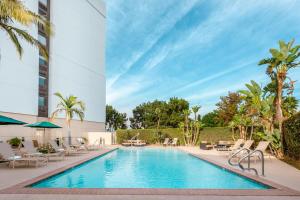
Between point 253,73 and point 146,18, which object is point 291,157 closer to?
point 253,73

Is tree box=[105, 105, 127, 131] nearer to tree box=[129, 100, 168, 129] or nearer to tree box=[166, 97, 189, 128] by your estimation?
tree box=[129, 100, 168, 129]

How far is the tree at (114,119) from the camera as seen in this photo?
2388 inches

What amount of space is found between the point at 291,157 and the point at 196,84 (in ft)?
79.5

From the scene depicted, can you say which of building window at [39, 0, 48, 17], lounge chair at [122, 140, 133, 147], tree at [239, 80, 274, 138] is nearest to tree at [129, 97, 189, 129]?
lounge chair at [122, 140, 133, 147]

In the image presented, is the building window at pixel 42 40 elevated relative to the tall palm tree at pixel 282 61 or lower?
elevated

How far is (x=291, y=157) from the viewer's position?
13.4 meters

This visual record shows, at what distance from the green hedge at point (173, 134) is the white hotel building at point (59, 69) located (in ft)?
22.8

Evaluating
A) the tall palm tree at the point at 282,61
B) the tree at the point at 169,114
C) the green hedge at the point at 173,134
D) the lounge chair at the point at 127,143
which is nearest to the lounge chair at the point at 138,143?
the lounge chair at the point at 127,143

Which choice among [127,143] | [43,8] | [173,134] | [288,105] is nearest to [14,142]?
[127,143]

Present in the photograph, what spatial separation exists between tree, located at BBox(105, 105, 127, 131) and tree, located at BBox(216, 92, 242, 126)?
25.0 metres

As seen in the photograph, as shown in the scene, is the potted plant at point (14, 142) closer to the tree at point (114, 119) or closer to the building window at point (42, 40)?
the building window at point (42, 40)

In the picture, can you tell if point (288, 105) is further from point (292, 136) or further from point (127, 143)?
point (127, 143)

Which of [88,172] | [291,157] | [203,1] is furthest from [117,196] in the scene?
[203,1]

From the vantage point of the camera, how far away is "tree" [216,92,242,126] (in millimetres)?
38781
